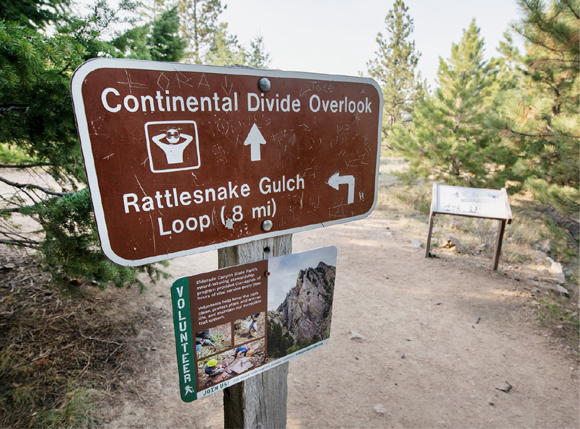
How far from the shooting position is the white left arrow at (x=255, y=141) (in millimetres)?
1027

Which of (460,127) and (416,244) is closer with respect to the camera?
(416,244)

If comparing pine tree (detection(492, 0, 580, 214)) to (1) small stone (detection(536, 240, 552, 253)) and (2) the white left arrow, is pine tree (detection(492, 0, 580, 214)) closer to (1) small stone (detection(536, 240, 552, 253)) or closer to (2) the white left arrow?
(1) small stone (detection(536, 240, 552, 253))

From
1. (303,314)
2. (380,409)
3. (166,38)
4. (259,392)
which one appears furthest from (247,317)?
(166,38)

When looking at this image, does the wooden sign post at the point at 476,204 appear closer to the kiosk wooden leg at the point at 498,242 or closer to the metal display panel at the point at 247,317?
the kiosk wooden leg at the point at 498,242

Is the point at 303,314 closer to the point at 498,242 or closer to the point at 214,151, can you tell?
the point at 214,151

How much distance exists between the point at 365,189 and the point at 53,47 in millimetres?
1732

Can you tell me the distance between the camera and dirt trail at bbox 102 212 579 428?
8.72 ft

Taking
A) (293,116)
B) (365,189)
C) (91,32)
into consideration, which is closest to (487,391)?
(365,189)

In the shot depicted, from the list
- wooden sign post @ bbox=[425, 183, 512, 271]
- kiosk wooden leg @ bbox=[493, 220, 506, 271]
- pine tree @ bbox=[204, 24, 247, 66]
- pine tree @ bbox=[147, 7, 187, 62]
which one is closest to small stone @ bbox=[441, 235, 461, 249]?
wooden sign post @ bbox=[425, 183, 512, 271]

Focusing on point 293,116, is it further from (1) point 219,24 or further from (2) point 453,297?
(1) point 219,24

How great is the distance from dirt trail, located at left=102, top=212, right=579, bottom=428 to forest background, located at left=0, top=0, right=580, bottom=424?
2.43 feet

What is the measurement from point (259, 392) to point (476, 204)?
5.15 meters

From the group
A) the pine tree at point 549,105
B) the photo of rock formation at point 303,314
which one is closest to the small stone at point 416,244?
the pine tree at point 549,105

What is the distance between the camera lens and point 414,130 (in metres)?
10.6
